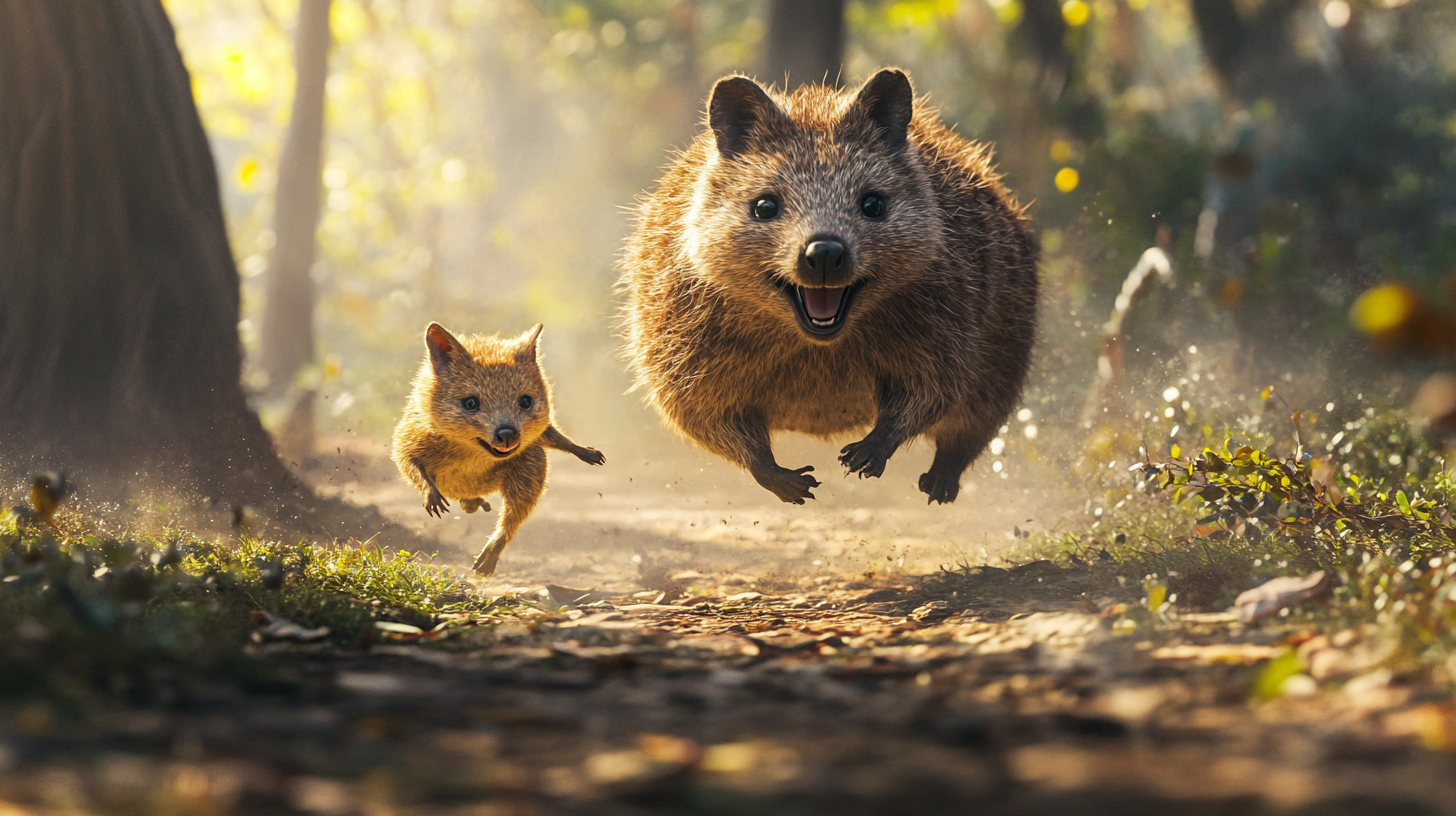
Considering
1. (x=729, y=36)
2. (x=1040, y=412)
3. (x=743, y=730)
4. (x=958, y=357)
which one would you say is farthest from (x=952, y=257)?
(x=729, y=36)

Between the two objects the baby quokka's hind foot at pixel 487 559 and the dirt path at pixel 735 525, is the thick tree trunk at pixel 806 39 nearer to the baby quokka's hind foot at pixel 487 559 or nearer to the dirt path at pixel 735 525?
the dirt path at pixel 735 525

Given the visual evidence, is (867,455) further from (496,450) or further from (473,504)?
(473,504)

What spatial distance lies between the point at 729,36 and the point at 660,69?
191 centimetres

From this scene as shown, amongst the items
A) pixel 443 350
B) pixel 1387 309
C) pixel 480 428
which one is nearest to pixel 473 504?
pixel 480 428

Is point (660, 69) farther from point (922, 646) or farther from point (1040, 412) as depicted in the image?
point (922, 646)

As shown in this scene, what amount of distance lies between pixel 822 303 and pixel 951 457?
2076 mm

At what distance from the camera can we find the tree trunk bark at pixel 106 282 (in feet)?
21.3

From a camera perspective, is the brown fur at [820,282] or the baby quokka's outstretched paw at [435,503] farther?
the baby quokka's outstretched paw at [435,503]

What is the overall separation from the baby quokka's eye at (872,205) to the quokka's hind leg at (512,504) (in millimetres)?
2454

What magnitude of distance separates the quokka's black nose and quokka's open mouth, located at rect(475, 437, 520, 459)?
192 centimetres

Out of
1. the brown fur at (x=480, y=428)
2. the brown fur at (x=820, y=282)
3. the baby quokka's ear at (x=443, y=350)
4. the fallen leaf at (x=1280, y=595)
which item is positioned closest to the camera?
the fallen leaf at (x=1280, y=595)

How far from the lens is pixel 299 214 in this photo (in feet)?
58.1

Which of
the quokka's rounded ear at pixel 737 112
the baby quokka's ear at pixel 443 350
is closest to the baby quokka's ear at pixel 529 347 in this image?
the baby quokka's ear at pixel 443 350

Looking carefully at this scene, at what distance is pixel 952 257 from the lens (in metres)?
6.15
